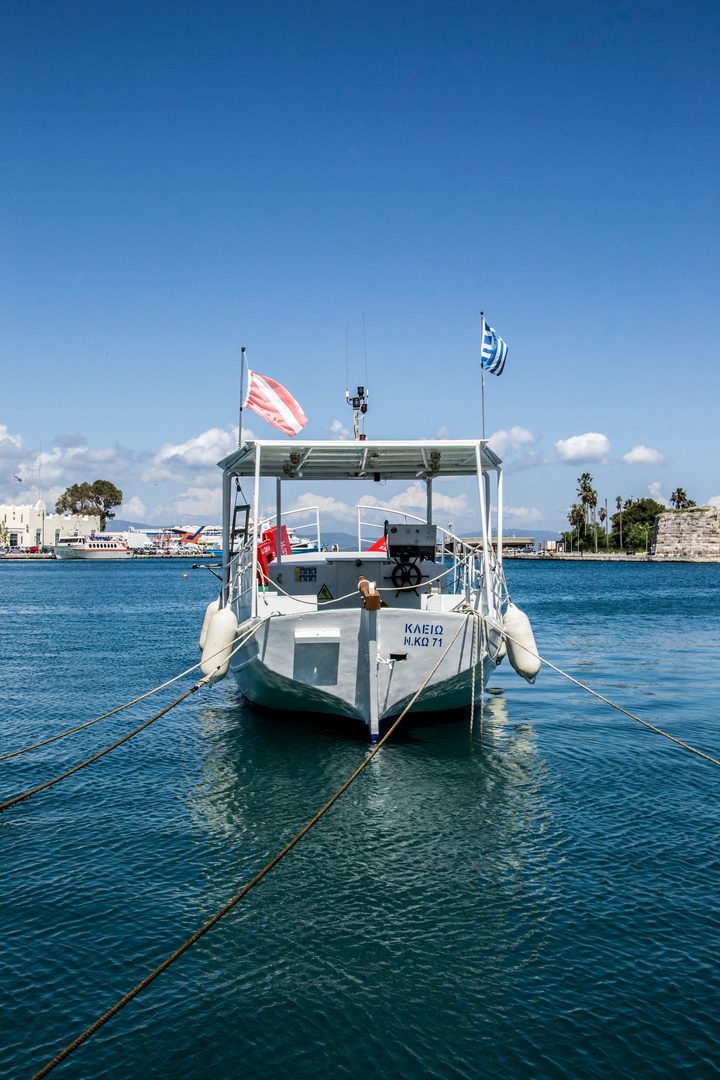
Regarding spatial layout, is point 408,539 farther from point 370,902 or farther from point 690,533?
point 690,533

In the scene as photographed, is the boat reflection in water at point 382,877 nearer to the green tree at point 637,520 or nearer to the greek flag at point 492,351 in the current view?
the greek flag at point 492,351

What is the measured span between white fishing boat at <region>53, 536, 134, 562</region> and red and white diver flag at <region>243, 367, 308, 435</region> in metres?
137

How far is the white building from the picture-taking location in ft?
493

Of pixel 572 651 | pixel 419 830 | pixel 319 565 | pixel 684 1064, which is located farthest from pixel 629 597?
pixel 684 1064

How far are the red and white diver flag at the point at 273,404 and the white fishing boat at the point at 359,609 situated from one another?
1.11ft

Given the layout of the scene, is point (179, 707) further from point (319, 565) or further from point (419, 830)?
point (419, 830)

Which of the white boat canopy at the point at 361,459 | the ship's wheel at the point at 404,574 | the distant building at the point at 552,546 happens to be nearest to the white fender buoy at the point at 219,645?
the white boat canopy at the point at 361,459

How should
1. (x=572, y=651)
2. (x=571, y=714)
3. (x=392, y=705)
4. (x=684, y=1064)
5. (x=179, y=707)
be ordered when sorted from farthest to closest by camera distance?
(x=572, y=651), (x=179, y=707), (x=571, y=714), (x=392, y=705), (x=684, y=1064)

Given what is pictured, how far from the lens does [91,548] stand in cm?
14175

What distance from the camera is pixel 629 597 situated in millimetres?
48625

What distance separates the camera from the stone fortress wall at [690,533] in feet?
331

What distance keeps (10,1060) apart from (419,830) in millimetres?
4594

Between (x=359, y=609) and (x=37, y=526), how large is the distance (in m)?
162

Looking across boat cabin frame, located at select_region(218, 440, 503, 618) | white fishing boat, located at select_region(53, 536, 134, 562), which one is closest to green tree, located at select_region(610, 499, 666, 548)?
white fishing boat, located at select_region(53, 536, 134, 562)
